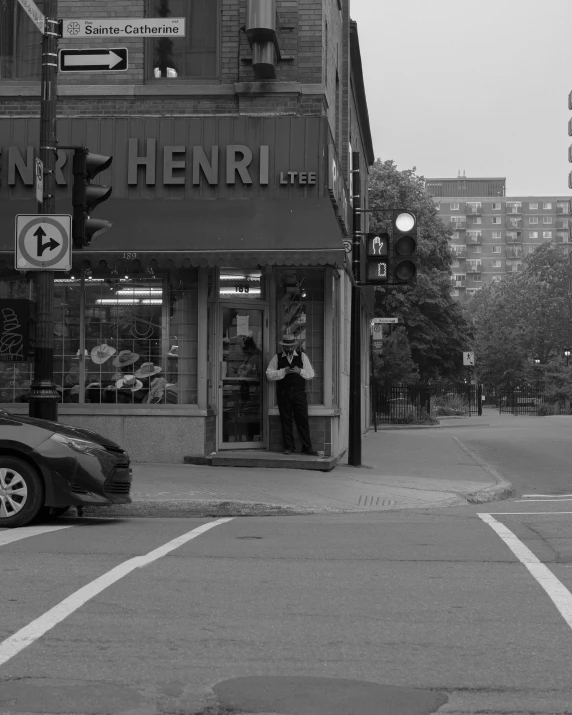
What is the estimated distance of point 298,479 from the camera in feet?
46.9

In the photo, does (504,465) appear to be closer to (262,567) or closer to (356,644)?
(262,567)

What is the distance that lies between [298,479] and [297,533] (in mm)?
4649

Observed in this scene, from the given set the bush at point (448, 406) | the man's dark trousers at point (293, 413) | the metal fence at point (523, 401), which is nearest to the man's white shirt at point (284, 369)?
the man's dark trousers at point (293, 413)

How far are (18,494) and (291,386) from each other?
6775 mm

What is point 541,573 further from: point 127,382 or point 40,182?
point 127,382

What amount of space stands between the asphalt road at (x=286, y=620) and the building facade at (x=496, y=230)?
148 metres

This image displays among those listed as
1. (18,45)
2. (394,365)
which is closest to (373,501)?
(18,45)

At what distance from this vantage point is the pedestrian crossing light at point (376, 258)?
1628 cm

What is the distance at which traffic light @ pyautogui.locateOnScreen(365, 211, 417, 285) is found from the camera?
15742mm

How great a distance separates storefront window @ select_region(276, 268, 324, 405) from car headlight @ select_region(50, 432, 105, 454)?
6.85 meters

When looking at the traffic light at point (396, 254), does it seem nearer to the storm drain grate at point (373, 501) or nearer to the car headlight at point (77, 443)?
the storm drain grate at point (373, 501)

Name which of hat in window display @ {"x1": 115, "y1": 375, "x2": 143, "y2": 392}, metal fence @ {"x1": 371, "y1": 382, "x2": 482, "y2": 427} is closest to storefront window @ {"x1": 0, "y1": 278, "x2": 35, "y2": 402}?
hat in window display @ {"x1": 115, "y1": 375, "x2": 143, "y2": 392}

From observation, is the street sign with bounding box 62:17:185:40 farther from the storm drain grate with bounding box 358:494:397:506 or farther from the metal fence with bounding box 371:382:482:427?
the metal fence with bounding box 371:382:482:427

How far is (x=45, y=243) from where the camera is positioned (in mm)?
11461
